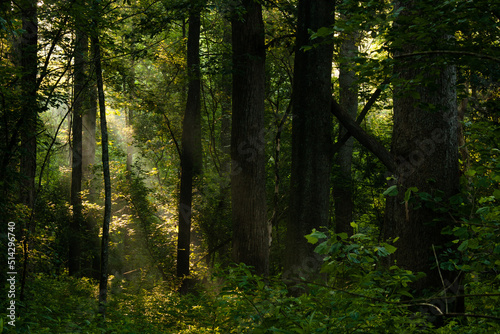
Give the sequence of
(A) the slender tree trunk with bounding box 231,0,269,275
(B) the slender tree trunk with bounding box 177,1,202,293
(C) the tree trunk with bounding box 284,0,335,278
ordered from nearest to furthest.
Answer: (C) the tree trunk with bounding box 284,0,335,278 < (A) the slender tree trunk with bounding box 231,0,269,275 < (B) the slender tree trunk with bounding box 177,1,202,293

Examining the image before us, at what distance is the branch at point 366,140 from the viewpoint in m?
6.55

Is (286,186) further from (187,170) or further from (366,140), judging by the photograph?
(366,140)

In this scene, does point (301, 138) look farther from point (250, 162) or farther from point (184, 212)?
point (184, 212)

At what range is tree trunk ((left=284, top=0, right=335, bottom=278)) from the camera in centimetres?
700

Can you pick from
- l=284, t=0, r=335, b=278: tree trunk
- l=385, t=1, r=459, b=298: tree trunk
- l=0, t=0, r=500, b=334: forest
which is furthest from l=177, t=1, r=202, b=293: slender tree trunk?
l=385, t=1, r=459, b=298: tree trunk

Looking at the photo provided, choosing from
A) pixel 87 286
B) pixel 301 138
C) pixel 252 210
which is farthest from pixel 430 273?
pixel 87 286

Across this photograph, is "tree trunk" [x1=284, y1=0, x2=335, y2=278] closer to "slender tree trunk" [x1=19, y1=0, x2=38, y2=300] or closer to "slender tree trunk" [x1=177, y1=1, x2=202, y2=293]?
"slender tree trunk" [x1=19, y1=0, x2=38, y2=300]

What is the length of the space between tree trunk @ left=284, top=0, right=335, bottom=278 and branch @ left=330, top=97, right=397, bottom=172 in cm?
27

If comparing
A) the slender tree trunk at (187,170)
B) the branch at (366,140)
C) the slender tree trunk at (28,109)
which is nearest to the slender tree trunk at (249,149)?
the branch at (366,140)

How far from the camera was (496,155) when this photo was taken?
3.83m

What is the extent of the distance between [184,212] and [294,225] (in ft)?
18.5

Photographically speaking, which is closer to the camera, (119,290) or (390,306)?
(390,306)

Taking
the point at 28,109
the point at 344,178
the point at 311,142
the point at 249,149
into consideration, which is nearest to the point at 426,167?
the point at 311,142

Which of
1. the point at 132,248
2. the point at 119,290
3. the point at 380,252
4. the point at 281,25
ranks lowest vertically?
the point at 119,290
